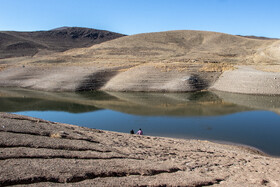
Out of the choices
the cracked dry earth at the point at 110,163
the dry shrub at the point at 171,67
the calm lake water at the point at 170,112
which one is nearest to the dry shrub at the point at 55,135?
the cracked dry earth at the point at 110,163

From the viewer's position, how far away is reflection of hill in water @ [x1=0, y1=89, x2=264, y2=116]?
83.0ft

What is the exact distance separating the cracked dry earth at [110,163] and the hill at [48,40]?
8649 centimetres

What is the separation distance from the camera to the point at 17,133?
8883mm

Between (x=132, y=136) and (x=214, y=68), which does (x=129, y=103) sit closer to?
(x=132, y=136)

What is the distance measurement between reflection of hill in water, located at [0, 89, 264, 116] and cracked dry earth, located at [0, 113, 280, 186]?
44.2ft

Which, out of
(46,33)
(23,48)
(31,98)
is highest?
(46,33)

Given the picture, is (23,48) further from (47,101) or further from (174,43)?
(47,101)

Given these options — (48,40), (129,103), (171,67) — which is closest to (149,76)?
(171,67)

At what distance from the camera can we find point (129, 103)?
29734 mm

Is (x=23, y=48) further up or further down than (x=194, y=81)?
further up

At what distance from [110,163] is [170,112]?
1731 centimetres

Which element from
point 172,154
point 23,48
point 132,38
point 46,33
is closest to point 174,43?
point 132,38

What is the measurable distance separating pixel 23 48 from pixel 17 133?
3906 inches

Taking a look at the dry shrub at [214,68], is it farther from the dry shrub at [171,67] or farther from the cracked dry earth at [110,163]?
the cracked dry earth at [110,163]
